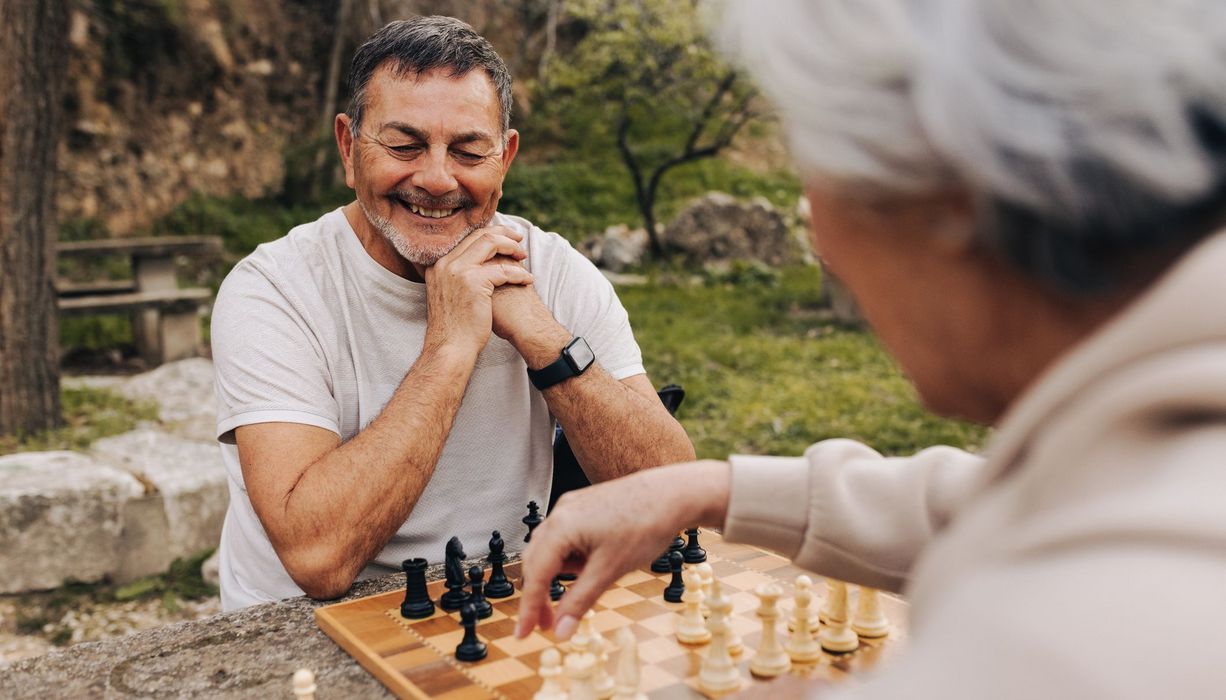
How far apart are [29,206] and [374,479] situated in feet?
13.8

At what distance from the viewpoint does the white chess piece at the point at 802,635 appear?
172 centimetres

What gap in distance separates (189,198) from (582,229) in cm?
474

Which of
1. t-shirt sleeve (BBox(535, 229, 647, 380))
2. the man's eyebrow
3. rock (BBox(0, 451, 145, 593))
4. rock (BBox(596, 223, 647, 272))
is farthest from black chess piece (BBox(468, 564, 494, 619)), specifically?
rock (BBox(596, 223, 647, 272))

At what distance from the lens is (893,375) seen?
7.98m

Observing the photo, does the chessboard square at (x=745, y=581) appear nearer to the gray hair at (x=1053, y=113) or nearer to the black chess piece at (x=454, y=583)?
Answer: the black chess piece at (x=454, y=583)

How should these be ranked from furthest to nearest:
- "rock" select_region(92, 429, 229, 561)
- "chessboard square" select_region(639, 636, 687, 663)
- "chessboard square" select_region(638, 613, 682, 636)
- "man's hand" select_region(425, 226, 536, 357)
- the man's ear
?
"rock" select_region(92, 429, 229, 561) → the man's ear → "man's hand" select_region(425, 226, 536, 357) → "chessboard square" select_region(638, 613, 682, 636) → "chessboard square" select_region(639, 636, 687, 663)

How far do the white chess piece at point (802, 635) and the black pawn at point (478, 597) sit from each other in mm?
550

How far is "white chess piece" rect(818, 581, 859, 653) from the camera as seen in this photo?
1772mm

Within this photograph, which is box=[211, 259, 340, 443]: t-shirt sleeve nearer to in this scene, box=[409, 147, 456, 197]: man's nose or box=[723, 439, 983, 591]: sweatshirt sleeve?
box=[409, 147, 456, 197]: man's nose

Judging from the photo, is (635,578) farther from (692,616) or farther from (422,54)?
(422,54)

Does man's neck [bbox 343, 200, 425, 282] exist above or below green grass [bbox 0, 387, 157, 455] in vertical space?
above

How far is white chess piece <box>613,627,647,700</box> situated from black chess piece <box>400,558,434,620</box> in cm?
47

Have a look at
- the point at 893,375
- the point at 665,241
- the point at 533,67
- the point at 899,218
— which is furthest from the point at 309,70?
the point at 899,218

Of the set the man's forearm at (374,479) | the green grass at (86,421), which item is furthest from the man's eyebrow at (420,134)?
the green grass at (86,421)
